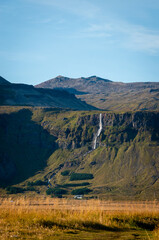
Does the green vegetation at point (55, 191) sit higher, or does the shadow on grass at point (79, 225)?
the shadow on grass at point (79, 225)

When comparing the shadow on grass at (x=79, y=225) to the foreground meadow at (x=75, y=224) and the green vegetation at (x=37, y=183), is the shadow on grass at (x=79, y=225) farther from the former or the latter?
the green vegetation at (x=37, y=183)

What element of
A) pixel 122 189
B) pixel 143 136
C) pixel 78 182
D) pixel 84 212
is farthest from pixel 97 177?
pixel 84 212

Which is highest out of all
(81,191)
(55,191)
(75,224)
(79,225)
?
(75,224)

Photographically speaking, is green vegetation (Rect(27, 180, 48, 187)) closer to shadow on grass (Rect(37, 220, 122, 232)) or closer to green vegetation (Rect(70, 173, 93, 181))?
green vegetation (Rect(70, 173, 93, 181))

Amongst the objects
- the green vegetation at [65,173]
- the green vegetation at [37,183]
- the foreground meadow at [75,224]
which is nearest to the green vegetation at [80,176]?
the green vegetation at [65,173]

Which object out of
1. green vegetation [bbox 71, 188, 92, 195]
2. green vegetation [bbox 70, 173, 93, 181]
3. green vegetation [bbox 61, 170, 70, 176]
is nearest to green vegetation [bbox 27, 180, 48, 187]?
green vegetation [bbox 61, 170, 70, 176]

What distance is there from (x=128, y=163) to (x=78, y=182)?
29.3 m

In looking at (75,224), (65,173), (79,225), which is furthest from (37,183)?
(75,224)

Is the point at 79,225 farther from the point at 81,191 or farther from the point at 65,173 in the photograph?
the point at 65,173

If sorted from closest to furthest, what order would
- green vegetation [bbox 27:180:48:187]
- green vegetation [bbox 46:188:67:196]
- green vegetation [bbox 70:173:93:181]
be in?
green vegetation [bbox 46:188:67:196] → green vegetation [bbox 27:180:48:187] → green vegetation [bbox 70:173:93:181]

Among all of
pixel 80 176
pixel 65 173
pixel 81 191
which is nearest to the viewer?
pixel 81 191

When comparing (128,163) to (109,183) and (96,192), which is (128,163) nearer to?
(109,183)

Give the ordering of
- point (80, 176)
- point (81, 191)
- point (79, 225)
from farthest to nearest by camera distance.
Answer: point (80, 176), point (81, 191), point (79, 225)

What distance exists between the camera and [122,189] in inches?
6265
